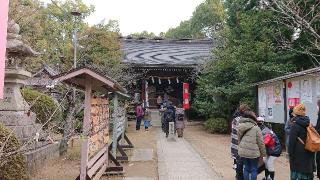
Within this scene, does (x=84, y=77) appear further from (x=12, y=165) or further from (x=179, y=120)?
(x=179, y=120)

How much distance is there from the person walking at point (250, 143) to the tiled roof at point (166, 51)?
58.3ft

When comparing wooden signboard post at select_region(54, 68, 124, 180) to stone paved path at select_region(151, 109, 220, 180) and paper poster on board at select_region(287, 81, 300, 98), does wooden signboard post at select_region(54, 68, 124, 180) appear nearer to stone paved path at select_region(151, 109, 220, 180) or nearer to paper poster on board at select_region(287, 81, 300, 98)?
stone paved path at select_region(151, 109, 220, 180)

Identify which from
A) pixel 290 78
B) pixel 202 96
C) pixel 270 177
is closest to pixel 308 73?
pixel 290 78

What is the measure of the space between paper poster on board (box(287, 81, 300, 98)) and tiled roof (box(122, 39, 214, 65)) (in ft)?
42.8

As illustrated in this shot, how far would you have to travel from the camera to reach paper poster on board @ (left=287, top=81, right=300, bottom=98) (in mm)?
11571

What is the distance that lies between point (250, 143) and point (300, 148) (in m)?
0.84

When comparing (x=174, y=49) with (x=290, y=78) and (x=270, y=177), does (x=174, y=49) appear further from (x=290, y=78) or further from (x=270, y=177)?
(x=270, y=177)

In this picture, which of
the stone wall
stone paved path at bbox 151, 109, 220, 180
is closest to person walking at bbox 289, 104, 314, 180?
stone paved path at bbox 151, 109, 220, 180

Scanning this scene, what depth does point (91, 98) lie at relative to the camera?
798 centimetres

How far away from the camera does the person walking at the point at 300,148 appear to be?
6.94 metres

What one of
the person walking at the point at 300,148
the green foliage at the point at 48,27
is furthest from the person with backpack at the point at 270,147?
the green foliage at the point at 48,27

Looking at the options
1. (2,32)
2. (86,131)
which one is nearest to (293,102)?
(86,131)

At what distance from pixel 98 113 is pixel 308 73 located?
5.47 metres

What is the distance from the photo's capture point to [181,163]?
37.3ft
